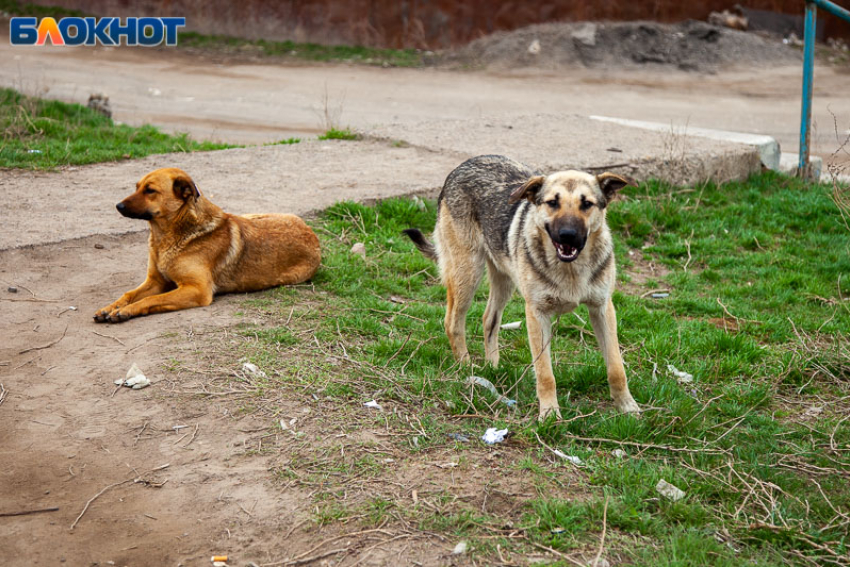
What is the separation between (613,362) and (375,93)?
10.6 meters

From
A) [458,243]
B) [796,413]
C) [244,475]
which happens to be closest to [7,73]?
[458,243]

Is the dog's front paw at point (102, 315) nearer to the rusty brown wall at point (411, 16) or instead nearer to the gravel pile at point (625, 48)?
the gravel pile at point (625, 48)

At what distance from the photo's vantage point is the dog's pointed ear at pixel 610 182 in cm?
494

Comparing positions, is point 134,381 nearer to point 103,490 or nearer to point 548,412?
point 103,490

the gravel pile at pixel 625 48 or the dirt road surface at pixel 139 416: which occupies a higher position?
the gravel pile at pixel 625 48

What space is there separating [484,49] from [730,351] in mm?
13916

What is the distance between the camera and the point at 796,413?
5168 millimetres

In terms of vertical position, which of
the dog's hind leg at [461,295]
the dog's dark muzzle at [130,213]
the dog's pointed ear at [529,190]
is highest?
the dog's pointed ear at [529,190]

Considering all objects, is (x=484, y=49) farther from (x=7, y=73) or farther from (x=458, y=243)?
(x=458, y=243)

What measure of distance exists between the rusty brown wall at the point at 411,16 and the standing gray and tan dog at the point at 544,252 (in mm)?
14101

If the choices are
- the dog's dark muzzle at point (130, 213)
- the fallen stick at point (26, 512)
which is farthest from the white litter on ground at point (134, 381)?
the dog's dark muzzle at point (130, 213)
